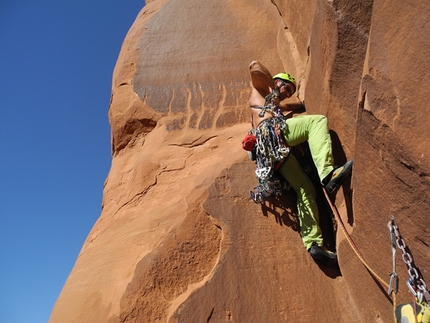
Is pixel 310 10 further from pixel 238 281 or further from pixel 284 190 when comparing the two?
pixel 238 281

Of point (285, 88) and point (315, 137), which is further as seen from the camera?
point (285, 88)

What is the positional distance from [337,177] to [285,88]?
64.0 inches

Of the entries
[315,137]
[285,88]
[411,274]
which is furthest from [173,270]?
[285,88]

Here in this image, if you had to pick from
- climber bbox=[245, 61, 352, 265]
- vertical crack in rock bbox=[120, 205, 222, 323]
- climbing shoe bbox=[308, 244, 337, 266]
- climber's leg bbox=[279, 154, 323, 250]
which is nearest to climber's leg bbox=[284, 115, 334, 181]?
climber bbox=[245, 61, 352, 265]

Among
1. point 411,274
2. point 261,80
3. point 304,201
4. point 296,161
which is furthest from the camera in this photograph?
point 261,80

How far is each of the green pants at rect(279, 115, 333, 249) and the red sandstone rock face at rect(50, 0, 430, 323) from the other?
0.15 meters

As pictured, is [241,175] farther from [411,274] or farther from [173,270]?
[411,274]

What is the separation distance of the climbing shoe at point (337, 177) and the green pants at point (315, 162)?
0.20 ft

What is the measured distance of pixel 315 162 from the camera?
414 cm

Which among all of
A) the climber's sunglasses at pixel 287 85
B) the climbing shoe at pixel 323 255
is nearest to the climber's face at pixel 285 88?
the climber's sunglasses at pixel 287 85

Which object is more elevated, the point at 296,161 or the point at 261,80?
the point at 261,80

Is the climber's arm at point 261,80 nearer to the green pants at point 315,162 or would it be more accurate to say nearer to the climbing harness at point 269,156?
the climbing harness at point 269,156

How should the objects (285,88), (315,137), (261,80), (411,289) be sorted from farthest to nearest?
1. (261,80)
2. (285,88)
3. (315,137)
4. (411,289)

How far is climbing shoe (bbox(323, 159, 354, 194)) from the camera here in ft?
12.6
